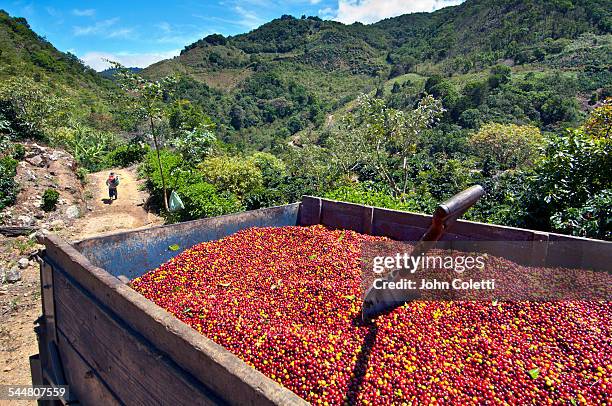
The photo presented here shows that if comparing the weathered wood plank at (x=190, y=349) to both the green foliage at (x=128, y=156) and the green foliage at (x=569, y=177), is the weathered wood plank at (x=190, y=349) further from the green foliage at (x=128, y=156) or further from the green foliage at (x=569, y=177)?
the green foliage at (x=128, y=156)

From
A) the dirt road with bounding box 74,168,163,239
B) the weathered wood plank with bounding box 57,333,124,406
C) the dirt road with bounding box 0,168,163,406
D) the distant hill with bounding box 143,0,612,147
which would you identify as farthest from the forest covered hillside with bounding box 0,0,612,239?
the weathered wood plank with bounding box 57,333,124,406

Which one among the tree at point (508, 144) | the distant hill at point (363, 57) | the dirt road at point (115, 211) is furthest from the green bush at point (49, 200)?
the distant hill at point (363, 57)

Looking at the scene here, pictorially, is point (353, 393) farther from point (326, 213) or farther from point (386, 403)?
point (326, 213)

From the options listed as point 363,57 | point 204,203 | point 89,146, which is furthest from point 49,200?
point 363,57

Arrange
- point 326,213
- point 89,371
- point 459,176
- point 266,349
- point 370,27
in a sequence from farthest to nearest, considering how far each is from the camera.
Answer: point 370,27, point 459,176, point 326,213, point 89,371, point 266,349

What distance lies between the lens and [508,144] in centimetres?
2527

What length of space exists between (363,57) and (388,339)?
108 metres

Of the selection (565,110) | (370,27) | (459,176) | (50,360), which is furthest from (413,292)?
(370,27)

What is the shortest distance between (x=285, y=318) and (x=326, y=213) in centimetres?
223

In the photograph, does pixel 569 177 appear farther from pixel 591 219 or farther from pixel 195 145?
pixel 195 145

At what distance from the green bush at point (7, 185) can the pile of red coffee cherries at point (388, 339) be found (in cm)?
895

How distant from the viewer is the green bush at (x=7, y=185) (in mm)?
9394

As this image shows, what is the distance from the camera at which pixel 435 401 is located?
68.2 inches

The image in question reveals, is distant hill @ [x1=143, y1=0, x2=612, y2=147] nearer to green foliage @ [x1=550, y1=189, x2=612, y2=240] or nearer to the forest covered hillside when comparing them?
the forest covered hillside
